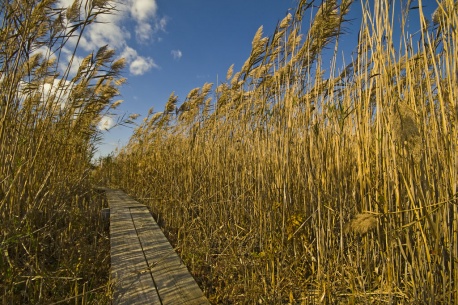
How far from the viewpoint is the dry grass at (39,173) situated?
1504 mm

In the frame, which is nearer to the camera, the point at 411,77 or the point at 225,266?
the point at 411,77

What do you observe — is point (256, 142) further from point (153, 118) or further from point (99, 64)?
point (153, 118)

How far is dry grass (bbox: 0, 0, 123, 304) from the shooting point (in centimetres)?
150

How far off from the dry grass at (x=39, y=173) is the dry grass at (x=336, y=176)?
0.92 m

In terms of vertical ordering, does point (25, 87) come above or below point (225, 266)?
above

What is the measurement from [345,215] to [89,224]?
8.80ft

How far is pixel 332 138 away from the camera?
5.55ft

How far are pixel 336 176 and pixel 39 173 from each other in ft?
7.44

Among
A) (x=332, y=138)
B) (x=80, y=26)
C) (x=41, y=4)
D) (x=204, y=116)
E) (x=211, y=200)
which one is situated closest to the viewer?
(x=332, y=138)

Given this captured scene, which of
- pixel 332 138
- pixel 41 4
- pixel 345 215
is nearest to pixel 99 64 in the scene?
pixel 41 4

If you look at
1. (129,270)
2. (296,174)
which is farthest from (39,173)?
(296,174)

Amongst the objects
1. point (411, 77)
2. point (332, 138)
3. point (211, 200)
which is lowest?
point (211, 200)

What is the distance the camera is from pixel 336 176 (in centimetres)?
149

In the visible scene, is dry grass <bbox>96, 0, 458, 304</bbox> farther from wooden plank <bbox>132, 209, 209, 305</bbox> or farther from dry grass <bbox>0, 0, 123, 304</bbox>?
dry grass <bbox>0, 0, 123, 304</bbox>
